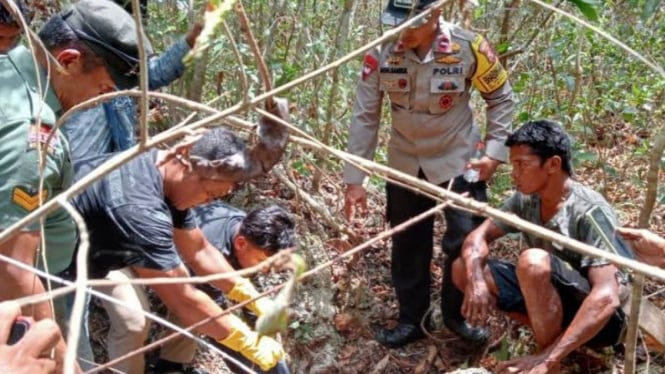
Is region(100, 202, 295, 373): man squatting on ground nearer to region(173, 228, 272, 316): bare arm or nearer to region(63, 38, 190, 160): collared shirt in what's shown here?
region(173, 228, 272, 316): bare arm

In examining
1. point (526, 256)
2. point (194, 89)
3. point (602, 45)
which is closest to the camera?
point (526, 256)

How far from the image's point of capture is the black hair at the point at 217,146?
269 cm

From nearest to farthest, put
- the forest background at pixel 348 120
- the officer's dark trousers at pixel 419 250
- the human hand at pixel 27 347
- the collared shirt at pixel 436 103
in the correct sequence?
the human hand at pixel 27 347 → the collared shirt at pixel 436 103 → the officer's dark trousers at pixel 419 250 → the forest background at pixel 348 120

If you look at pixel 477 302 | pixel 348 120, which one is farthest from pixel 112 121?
pixel 348 120

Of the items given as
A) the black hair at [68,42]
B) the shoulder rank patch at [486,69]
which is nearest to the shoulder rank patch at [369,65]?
the shoulder rank patch at [486,69]

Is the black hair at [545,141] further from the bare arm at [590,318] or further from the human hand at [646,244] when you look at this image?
the human hand at [646,244]

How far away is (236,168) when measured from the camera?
2662 millimetres

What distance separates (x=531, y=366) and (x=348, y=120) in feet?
8.18

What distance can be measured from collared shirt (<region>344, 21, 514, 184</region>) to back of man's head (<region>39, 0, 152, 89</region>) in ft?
4.89

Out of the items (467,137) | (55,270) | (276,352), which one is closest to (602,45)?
(467,137)

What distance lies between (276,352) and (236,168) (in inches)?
32.6

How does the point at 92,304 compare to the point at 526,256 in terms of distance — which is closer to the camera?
the point at 526,256

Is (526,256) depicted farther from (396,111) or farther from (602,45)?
(602,45)

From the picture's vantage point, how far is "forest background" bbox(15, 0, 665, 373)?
4.12m
